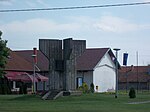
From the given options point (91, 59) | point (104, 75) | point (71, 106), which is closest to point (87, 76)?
point (91, 59)

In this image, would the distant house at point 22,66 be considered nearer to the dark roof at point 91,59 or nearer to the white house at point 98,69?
the dark roof at point 91,59

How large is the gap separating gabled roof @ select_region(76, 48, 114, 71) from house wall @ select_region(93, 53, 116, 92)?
785 mm

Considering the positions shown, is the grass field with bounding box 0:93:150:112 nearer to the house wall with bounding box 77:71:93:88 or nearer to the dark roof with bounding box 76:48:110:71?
the dark roof with bounding box 76:48:110:71

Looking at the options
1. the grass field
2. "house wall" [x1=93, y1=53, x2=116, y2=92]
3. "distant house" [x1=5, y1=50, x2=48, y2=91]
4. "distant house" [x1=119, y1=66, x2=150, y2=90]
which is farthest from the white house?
the grass field

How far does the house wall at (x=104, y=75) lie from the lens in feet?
248

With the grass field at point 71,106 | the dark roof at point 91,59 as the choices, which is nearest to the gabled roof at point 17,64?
the dark roof at point 91,59

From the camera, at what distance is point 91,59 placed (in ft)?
251

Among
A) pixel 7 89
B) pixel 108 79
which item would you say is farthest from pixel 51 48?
pixel 108 79

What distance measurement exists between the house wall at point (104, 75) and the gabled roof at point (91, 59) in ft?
2.58

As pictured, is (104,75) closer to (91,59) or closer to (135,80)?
(91,59)

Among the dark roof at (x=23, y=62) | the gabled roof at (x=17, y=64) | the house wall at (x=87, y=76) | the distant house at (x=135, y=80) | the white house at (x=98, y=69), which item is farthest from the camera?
the distant house at (x=135, y=80)

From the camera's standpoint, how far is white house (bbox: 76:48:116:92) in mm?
74625

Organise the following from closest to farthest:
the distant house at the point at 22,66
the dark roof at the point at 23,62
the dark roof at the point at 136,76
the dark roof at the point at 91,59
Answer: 1. the distant house at the point at 22,66
2. the dark roof at the point at 23,62
3. the dark roof at the point at 91,59
4. the dark roof at the point at 136,76

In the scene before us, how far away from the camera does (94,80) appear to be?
74875 millimetres
